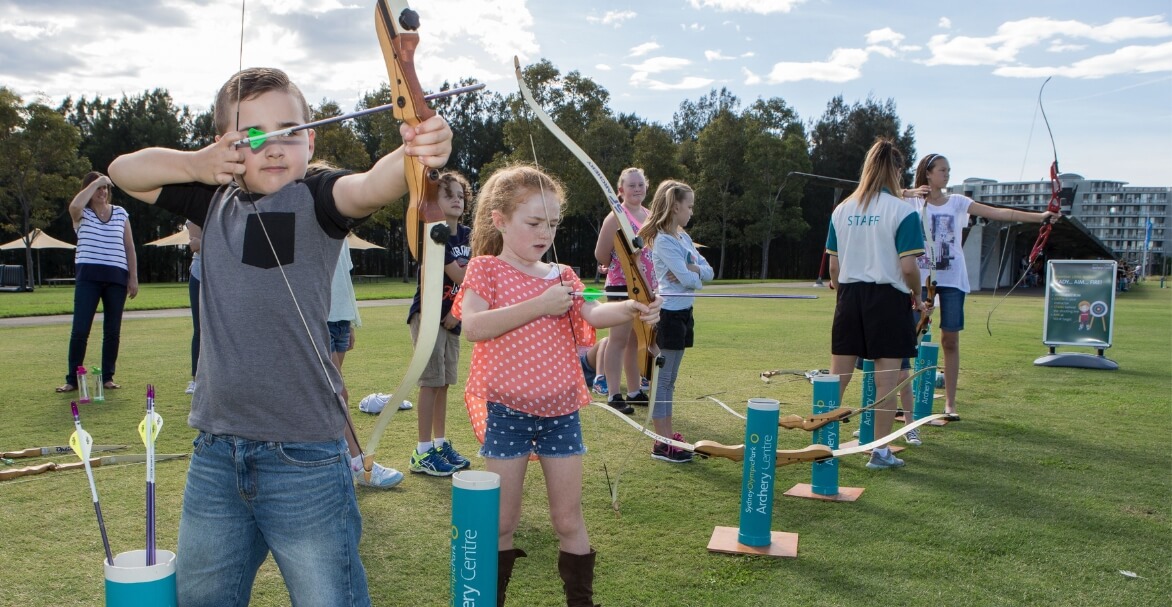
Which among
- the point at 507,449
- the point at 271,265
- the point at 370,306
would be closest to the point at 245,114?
the point at 271,265

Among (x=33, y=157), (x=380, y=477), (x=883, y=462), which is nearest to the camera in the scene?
(x=380, y=477)

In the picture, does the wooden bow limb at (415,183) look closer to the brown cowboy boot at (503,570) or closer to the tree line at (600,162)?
the brown cowboy boot at (503,570)

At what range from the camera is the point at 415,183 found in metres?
1.76

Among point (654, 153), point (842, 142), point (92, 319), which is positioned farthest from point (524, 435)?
point (842, 142)

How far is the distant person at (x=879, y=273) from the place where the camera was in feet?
15.6

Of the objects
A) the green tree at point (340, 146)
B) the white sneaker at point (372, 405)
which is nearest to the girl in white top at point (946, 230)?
the white sneaker at point (372, 405)

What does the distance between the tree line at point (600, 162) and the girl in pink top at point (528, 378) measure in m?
20.3

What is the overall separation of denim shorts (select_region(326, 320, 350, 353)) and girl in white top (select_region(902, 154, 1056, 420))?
4212mm

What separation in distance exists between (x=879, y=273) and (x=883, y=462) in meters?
1.26

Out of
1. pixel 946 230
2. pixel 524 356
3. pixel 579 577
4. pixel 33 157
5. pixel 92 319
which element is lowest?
pixel 579 577

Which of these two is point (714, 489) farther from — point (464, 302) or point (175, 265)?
point (175, 265)

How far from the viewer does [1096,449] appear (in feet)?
18.5

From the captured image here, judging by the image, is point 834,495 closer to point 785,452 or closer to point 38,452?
point 785,452

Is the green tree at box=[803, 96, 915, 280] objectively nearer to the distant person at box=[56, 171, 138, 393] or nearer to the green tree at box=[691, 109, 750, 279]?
the green tree at box=[691, 109, 750, 279]
